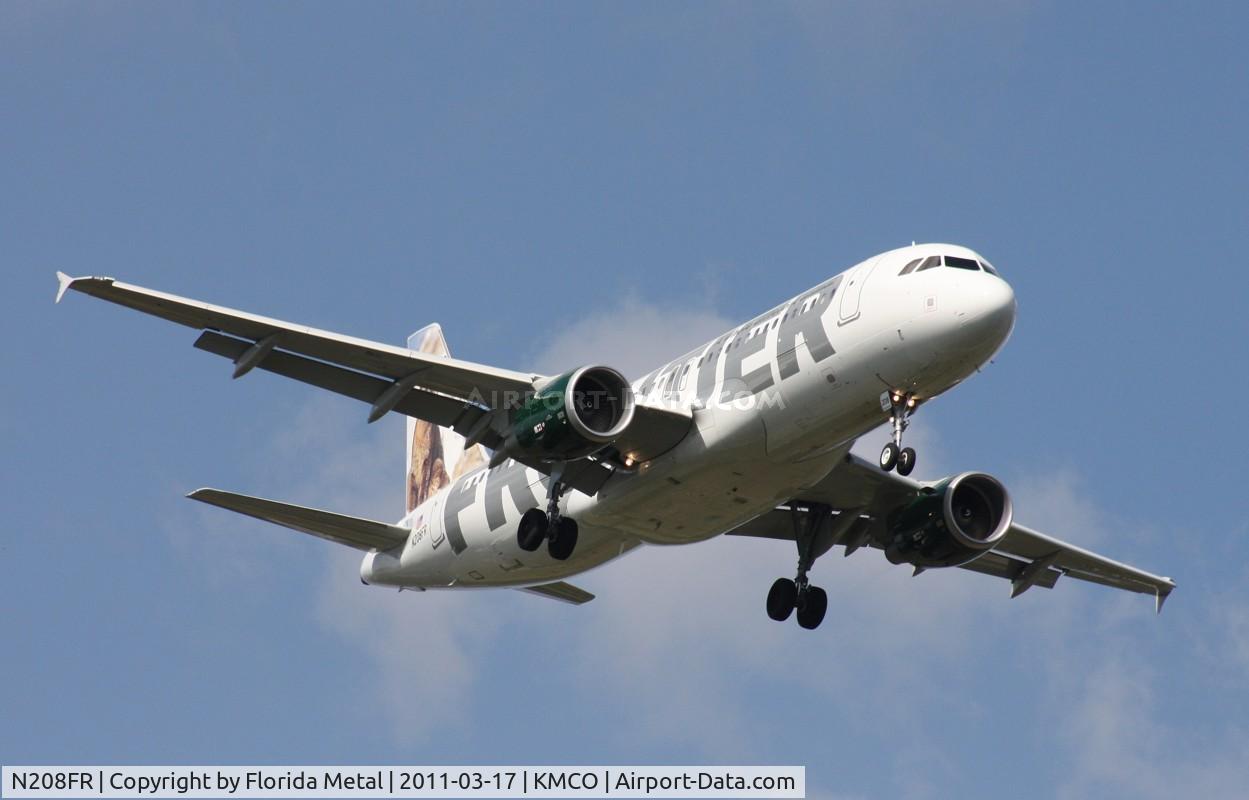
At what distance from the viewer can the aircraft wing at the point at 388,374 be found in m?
32.2

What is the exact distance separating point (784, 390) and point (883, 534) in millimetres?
8450

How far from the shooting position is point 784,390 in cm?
3158

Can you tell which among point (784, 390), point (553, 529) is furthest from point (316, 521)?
point (784, 390)

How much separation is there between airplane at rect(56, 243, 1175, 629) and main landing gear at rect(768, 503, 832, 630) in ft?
0.13

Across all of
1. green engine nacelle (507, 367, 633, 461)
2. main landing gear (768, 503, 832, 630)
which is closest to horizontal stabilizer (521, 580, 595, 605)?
main landing gear (768, 503, 832, 630)

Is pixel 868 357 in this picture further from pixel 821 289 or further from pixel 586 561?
pixel 586 561

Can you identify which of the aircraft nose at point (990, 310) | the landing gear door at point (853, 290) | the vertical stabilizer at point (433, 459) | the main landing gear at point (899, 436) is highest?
the vertical stabilizer at point (433, 459)

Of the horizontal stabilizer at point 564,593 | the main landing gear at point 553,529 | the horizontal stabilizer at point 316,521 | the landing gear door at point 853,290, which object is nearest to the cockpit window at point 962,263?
the landing gear door at point 853,290

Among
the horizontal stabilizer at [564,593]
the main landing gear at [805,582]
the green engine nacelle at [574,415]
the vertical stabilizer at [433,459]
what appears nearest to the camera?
the green engine nacelle at [574,415]

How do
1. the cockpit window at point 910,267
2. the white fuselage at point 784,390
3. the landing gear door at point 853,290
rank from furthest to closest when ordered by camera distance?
the landing gear door at point 853,290, the cockpit window at point 910,267, the white fuselage at point 784,390

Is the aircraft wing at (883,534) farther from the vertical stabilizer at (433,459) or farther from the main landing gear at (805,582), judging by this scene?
the vertical stabilizer at (433,459)

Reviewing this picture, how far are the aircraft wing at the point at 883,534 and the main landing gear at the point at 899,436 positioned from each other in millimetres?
5259

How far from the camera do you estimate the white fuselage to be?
3045 cm

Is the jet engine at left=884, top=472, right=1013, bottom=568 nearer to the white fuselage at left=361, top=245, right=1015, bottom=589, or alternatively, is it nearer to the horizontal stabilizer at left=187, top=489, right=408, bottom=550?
the white fuselage at left=361, top=245, right=1015, bottom=589
